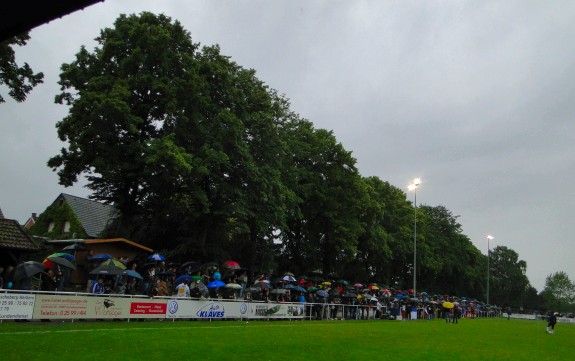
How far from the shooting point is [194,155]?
30172mm

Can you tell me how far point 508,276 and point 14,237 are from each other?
12249cm

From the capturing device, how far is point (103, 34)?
3155 cm

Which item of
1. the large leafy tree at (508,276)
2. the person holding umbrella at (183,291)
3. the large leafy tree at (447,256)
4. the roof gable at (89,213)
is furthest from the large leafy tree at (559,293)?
the person holding umbrella at (183,291)

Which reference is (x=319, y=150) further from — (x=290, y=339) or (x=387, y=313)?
(x=290, y=339)

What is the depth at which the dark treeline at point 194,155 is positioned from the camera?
27859 millimetres

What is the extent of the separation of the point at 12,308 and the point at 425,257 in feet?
196

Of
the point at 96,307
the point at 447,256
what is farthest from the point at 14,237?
the point at 447,256

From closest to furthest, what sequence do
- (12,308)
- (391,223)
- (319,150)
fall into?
(12,308) < (319,150) < (391,223)

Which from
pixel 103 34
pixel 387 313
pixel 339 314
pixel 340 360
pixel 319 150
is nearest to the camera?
pixel 340 360

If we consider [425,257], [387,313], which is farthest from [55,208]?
[425,257]

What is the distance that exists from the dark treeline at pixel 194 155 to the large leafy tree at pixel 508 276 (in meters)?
89.9

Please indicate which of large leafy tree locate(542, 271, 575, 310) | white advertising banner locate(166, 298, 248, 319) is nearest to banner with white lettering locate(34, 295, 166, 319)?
white advertising banner locate(166, 298, 248, 319)

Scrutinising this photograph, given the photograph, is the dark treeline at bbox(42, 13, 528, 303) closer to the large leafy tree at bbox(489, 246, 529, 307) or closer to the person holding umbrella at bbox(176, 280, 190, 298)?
the person holding umbrella at bbox(176, 280, 190, 298)

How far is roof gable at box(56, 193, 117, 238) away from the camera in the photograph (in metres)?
46.9
